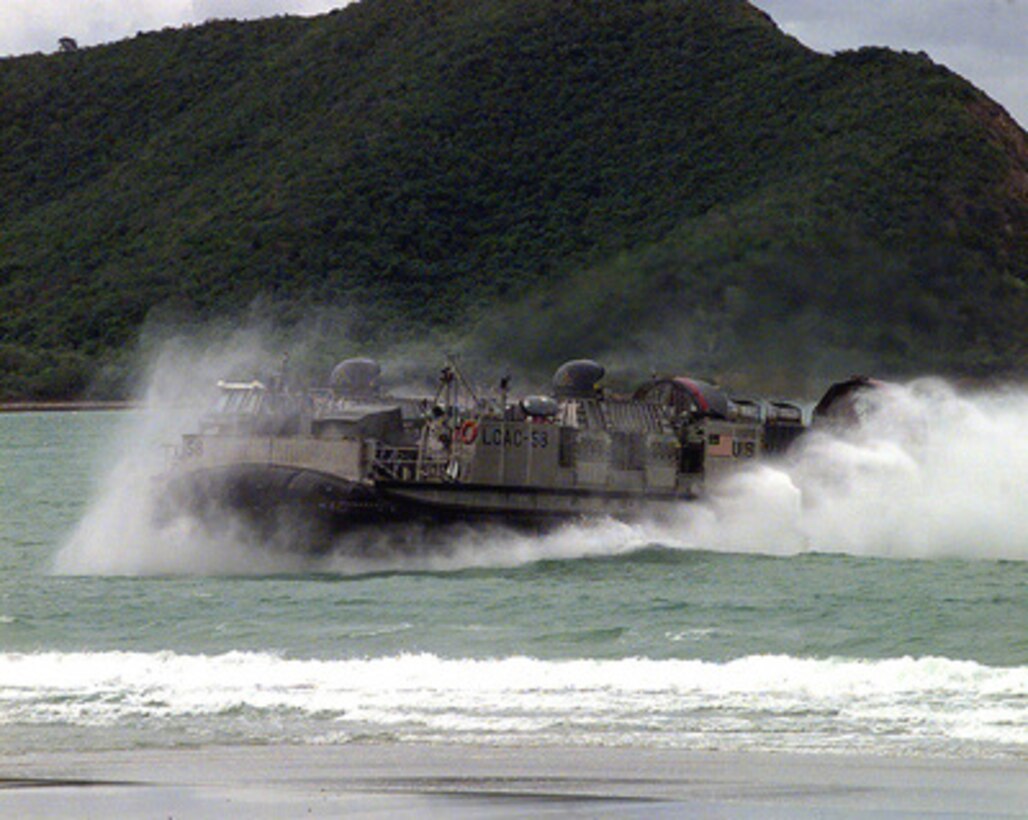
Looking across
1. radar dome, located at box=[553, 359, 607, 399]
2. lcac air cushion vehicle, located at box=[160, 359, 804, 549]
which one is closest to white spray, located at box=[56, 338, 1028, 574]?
lcac air cushion vehicle, located at box=[160, 359, 804, 549]

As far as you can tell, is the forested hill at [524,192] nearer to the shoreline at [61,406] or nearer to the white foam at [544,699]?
the shoreline at [61,406]

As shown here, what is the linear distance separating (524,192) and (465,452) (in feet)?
212

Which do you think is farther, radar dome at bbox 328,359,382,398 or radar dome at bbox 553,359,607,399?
radar dome at bbox 328,359,382,398

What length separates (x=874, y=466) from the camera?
140 ft

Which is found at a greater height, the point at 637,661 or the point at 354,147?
the point at 354,147

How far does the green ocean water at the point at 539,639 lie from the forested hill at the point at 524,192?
286 inches

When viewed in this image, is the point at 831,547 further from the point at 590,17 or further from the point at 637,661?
the point at 590,17

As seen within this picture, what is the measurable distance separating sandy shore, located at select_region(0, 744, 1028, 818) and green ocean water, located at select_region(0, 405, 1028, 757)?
2.70 ft

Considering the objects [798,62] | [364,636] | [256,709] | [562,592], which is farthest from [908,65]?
[256,709]

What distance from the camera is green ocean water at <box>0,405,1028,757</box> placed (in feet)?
67.4

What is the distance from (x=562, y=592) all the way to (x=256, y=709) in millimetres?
11582

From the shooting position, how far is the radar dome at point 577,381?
42.1 m

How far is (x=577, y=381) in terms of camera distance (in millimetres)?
42281

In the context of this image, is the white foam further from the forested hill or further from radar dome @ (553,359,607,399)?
the forested hill
